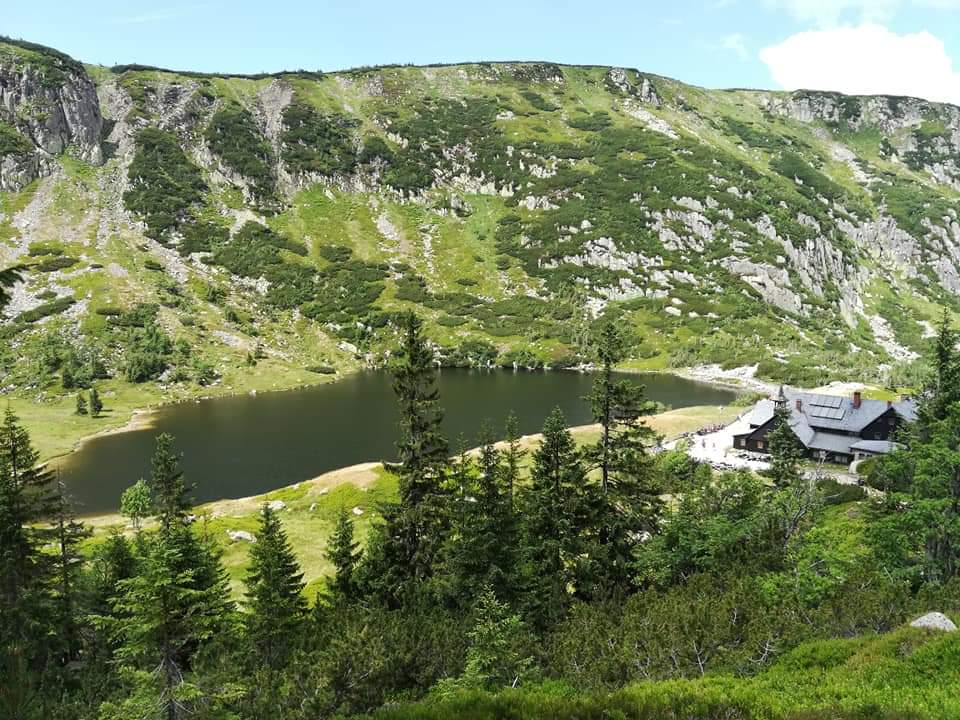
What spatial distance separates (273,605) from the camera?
1102 inches

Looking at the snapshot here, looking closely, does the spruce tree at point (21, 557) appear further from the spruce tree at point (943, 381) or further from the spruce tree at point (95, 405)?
the spruce tree at point (95, 405)

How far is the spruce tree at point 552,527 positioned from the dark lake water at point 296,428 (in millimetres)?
20346

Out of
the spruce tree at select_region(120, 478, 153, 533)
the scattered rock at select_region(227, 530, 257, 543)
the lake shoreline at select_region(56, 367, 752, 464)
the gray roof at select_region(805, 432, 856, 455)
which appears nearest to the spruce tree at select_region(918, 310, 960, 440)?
the gray roof at select_region(805, 432, 856, 455)

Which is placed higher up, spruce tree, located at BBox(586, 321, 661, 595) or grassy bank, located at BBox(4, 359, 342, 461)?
spruce tree, located at BBox(586, 321, 661, 595)

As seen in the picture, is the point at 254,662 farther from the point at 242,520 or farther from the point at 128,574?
the point at 242,520

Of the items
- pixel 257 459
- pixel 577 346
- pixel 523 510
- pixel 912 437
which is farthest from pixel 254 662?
pixel 577 346

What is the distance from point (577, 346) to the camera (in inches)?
6801

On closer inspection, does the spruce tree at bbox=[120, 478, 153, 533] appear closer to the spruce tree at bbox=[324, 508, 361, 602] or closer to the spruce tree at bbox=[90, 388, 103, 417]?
the spruce tree at bbox=[324, 508, 361, 602]

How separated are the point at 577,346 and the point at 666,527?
476 ft

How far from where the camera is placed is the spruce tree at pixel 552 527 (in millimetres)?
25538

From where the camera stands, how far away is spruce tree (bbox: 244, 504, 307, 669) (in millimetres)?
26375

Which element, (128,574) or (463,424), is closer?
(128,574)

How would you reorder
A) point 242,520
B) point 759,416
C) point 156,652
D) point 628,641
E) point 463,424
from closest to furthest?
1. point 156,652
2. point 628,641
3. point 242,520
4. point 759,416
5. point 463,424

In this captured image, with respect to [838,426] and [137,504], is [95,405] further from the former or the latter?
[838,426]
